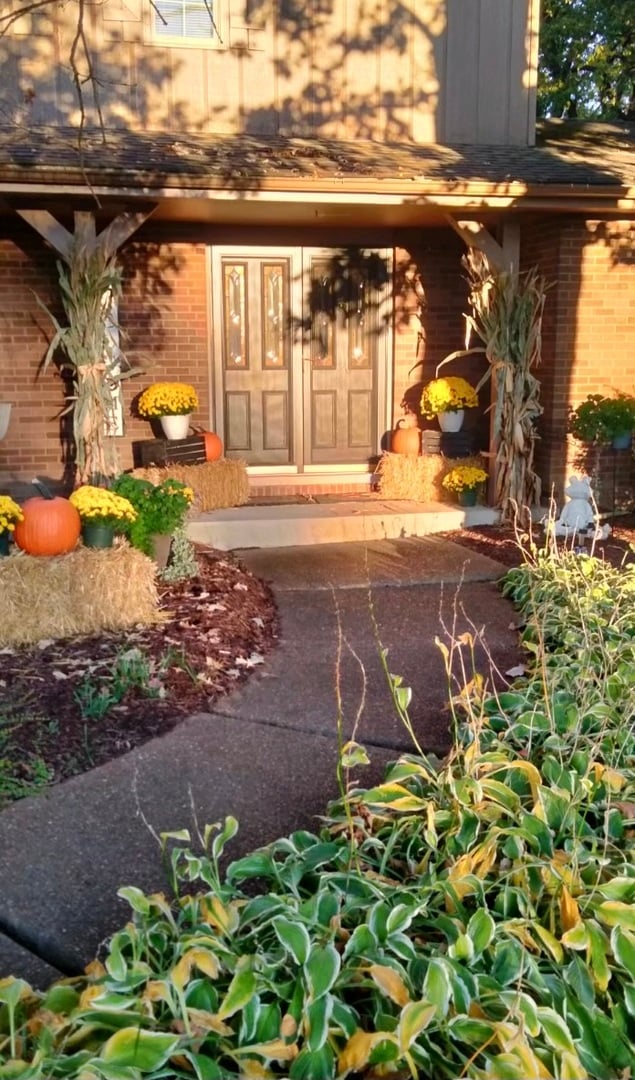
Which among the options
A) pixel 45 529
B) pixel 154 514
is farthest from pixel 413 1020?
pixel 154 514

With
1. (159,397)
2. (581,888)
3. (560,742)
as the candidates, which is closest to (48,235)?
(159,397)

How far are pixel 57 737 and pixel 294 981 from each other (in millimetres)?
2199

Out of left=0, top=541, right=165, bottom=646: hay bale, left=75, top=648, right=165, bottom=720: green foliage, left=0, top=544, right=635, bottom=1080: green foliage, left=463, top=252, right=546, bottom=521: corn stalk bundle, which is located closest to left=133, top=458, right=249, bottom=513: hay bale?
left=463, top=252, right=546, bottom=521: corn stalk bundle

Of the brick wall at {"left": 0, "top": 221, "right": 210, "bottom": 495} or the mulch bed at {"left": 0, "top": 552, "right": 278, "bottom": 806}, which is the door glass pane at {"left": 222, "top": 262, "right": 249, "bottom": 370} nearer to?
the brick wall at {"left": 0, "top": 221, "right": 210, "bottom": 495}

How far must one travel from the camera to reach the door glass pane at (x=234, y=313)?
9539 millimetres

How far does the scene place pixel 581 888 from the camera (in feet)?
8.23

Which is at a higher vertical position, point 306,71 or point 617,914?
point 306,71

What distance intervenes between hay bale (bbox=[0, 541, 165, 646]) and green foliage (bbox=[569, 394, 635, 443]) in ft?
14.5

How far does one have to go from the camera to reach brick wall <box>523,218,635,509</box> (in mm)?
8688

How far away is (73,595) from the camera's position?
544cm

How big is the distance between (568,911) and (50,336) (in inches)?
312

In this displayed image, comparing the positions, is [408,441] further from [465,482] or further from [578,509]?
[578,509]

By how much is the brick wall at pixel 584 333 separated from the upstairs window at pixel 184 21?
3.41 metres

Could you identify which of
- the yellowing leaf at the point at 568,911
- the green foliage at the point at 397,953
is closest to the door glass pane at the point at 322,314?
the green foliage at the point at 397,953
